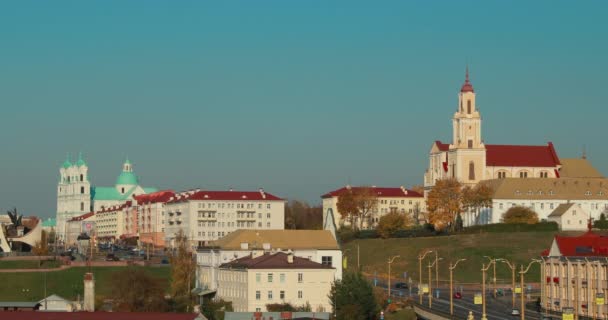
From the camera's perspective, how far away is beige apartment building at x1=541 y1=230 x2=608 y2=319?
95.5m

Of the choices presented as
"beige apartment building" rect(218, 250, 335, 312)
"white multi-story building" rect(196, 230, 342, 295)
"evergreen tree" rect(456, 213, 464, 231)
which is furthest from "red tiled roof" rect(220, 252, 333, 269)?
"evergreen tree" rect(456, 213, 464, 231)

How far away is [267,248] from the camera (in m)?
119

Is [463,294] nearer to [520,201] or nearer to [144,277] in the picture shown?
[144,277]

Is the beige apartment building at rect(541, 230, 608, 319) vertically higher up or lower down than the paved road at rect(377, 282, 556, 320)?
higher up

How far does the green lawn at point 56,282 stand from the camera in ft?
398

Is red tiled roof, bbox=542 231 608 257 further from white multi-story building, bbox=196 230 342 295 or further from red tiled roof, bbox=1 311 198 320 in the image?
red tiled roof, bbox=1 311 198 320

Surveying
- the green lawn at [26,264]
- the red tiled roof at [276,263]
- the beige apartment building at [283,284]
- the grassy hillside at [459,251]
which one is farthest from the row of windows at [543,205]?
the beige apartment building at [283,284]

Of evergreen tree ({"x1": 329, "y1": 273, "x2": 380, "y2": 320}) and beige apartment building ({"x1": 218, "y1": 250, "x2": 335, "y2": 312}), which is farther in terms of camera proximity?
beige apartment building ({"x1": 218, "y1": 250, "x2": 335, "y2": 312})

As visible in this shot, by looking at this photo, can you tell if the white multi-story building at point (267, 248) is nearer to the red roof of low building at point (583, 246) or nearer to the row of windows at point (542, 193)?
the red roof of low building at point (583, 246)

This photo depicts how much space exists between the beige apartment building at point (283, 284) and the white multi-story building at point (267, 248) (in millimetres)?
8656

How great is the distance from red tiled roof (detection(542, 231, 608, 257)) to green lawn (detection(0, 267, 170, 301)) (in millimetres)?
38229

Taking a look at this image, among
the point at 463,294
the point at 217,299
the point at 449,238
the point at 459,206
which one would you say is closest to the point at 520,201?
the point at 459,206

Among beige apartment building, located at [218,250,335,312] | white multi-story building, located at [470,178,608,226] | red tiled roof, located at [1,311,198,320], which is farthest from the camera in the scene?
white multi-story building, located at [470,178,608,226]

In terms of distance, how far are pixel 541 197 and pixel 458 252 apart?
33.7 meters
